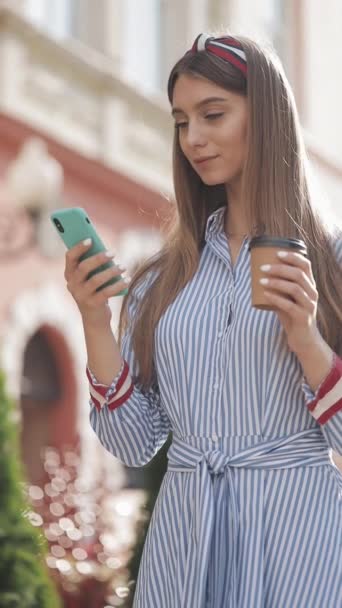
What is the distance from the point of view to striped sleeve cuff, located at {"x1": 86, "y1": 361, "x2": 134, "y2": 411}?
7.88 feet

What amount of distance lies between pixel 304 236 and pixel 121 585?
2.61 m

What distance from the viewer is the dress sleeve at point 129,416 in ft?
7.91

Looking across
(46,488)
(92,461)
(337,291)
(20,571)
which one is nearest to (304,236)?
(337,291)

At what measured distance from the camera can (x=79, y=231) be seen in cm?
232

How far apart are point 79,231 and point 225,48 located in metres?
0.45

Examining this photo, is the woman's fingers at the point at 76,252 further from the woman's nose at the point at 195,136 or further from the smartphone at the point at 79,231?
the woman's nose at the point at 195,136

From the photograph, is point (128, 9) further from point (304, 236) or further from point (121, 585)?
point (304, 236)

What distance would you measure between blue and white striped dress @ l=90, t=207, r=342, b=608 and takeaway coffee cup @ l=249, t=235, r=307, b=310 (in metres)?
0.19

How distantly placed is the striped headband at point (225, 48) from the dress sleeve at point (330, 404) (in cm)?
59

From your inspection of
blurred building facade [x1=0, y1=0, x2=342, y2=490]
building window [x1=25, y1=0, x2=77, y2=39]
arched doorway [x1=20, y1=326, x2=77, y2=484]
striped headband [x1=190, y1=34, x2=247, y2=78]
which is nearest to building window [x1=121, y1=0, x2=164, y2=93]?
blurred building facade [x1=0, y1=0, x2=342, y2=490]

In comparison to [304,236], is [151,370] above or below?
below

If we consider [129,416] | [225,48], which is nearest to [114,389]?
[129,416]

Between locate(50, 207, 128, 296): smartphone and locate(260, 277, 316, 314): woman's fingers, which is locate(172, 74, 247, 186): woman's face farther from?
locate(260, 277, 316, 314): woman's fingers

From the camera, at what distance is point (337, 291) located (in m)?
2.35
